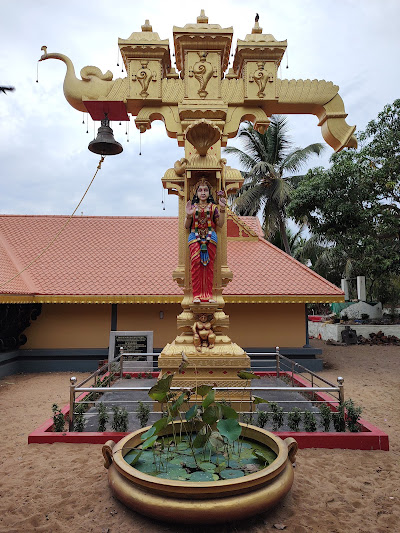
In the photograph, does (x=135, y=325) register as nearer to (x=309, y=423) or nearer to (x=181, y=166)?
(x=181, y=166)

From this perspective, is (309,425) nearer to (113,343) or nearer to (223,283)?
(223,283)

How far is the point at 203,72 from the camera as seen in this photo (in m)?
6.46

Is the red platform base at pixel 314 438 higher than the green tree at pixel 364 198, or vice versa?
the green tree at pixel 364 198

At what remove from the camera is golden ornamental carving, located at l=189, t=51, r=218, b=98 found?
6.43m

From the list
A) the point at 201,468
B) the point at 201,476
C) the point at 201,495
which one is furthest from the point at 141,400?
the point at 201,495

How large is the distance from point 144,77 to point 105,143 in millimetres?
1387

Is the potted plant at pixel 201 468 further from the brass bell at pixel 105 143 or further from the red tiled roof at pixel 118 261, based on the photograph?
the red tiled roof at pixel 118 261

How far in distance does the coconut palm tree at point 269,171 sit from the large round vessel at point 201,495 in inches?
728

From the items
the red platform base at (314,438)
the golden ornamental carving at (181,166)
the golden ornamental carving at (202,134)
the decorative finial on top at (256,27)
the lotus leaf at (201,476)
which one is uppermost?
the decorative finial on top at (256,27)

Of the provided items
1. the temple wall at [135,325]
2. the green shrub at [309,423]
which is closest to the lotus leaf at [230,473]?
the green shrub at [309,423]

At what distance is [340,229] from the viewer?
576 inches

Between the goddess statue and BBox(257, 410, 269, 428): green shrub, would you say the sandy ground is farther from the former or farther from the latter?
the goddess statue

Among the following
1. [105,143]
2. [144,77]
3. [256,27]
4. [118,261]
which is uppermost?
[256,27]

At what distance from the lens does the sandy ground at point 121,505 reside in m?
2.95
